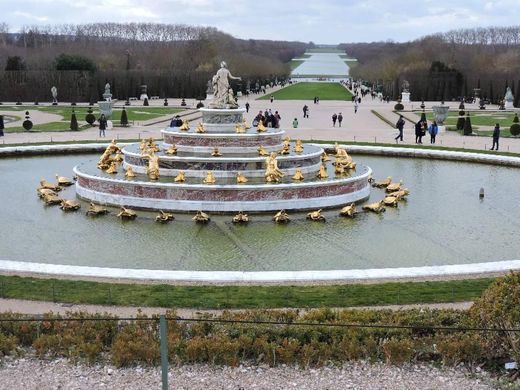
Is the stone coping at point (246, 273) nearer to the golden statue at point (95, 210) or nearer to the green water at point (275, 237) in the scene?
the green water at point (275, 237)

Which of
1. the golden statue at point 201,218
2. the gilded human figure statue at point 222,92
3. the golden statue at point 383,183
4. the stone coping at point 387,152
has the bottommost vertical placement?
the golden statue at point 201,218

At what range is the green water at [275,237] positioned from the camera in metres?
14.8

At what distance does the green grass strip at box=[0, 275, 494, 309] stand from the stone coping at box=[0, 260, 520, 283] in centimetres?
44

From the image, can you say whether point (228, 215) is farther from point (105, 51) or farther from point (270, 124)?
point (105, 51)

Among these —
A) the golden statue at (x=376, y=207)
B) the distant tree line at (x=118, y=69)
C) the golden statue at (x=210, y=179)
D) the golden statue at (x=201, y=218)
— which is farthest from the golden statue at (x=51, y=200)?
the distant tree line at (x=118, y=69)

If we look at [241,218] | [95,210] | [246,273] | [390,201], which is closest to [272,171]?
[241,218]

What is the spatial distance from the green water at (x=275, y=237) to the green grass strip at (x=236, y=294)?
1.96 metres

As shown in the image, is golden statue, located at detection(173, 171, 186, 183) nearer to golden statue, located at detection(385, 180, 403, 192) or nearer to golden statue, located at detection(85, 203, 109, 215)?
golden statue, located at detection(85, 203, 109, 215)

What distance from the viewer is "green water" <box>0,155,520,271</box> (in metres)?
14.8

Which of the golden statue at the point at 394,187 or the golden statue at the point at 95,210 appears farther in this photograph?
the golden statue at the point at 394,187

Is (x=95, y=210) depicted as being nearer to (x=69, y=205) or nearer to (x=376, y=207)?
(x=69, y=205)

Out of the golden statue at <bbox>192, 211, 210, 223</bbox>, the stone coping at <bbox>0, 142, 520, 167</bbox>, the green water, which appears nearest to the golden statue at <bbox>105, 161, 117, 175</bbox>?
the green water

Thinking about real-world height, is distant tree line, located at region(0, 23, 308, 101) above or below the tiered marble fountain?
above

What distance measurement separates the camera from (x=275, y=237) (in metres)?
16.6
